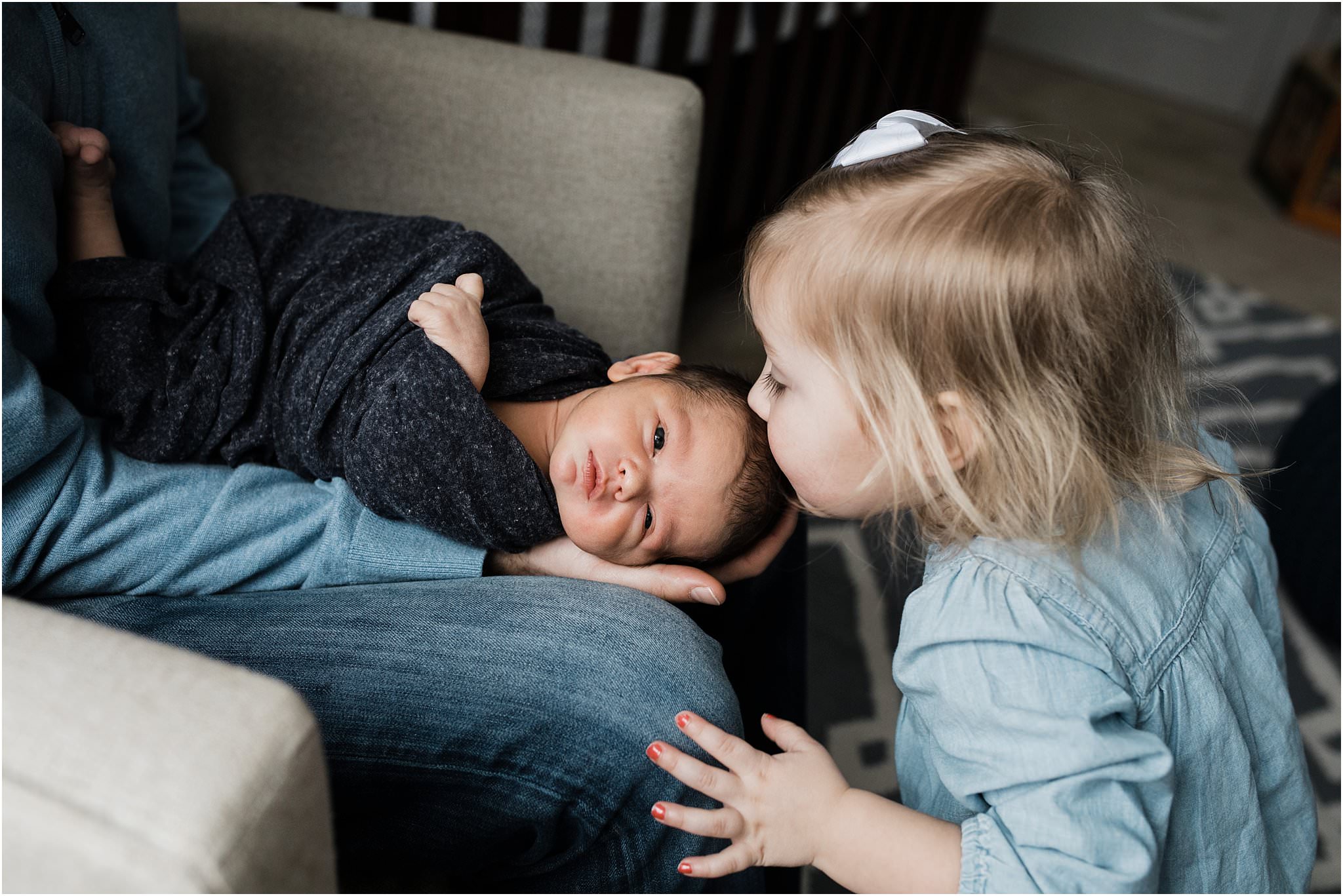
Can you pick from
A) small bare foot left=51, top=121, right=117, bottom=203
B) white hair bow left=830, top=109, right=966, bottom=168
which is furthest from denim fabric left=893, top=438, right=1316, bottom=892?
small bare foot left=51, top=121, right=117, bottom=203

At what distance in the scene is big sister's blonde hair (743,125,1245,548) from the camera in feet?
2.26

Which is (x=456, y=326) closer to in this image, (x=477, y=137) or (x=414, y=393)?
(x=414, y=393)

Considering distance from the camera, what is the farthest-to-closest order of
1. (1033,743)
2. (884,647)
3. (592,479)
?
(884,647) → (592,479) → (1033,743)

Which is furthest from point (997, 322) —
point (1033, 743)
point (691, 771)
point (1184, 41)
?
point (1184, 41)

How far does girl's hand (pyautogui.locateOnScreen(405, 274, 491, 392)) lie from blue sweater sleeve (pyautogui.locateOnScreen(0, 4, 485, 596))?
16 centimetres

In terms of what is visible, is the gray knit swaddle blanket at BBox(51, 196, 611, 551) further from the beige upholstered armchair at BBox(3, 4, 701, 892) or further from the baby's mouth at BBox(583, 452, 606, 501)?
the beige upholstered armchair at BBox(3, 4, 701, 892)

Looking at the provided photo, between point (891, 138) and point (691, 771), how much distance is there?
0.52m

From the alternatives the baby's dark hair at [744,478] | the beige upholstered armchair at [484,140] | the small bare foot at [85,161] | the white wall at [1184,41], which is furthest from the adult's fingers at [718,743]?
the white wall at [1184,41]

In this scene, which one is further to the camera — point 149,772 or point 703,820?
point 703,820

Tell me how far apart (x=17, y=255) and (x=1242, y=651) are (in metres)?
1.08

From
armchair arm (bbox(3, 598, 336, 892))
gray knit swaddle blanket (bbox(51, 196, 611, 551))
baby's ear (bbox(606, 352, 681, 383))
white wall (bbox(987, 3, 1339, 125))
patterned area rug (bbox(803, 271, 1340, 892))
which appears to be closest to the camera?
armchair arm (bbox(3, 598, 336, 892))

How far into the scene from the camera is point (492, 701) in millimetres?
767

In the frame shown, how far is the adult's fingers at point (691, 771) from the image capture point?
739 mm

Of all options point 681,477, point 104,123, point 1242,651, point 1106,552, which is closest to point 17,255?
point 104,123
